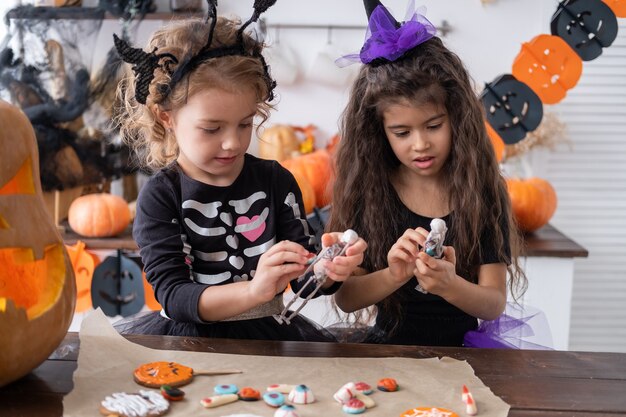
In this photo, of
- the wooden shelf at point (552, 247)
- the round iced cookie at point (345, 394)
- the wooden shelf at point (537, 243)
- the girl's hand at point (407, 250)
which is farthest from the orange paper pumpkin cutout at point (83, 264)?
the round iced cookie at point (345, 394)

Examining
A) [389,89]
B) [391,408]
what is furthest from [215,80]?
[391,408]

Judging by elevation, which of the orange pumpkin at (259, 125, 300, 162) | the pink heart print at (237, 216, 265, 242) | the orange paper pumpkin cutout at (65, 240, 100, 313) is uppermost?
the orange pumpkin at (259, 125, 300, 162)

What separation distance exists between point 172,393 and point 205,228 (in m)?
0.45

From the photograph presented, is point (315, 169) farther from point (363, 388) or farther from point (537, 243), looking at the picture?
point (363, 388)

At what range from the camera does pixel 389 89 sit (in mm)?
1548

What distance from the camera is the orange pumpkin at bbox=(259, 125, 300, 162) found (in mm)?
3014

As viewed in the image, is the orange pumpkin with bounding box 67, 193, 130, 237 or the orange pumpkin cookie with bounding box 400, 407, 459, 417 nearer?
the orange pumpkin cookie with bounding box 400, 407, 459, 417

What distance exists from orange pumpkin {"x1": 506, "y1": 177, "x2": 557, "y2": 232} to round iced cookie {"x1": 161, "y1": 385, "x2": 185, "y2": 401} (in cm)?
180

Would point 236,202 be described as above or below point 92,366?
above

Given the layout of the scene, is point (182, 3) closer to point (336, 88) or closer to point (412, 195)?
point (336, 88)

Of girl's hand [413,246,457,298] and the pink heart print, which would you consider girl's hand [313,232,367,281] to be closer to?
girl's hand [413,246,457,298]

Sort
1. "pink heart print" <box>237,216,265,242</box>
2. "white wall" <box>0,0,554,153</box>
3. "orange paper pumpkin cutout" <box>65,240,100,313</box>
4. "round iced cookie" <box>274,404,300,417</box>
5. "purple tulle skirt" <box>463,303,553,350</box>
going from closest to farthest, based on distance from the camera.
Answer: "round iced cookie" <box>274,404,300,417</box> < "pink heart print" <box>237,216,265,242</box> < "purple tulle skirt" <box>463,303,553,350</box> < "orange paper pumpkin cutout" <box>65,240,100,313</box> < "white wall" <box>0,0,554,153</box>

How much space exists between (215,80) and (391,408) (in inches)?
25.2

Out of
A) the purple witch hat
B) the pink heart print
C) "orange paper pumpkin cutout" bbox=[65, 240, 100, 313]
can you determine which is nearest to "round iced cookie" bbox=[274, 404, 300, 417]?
the pink heart print
